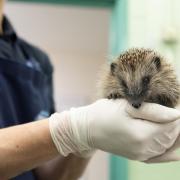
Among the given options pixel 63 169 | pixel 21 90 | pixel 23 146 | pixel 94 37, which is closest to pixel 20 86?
pixel 21 90

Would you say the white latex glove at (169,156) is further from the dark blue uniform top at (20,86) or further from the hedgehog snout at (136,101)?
the dark blue uniform top at (20,86)

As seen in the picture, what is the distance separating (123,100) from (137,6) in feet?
2.71

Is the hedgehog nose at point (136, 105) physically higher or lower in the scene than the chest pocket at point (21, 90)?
higher

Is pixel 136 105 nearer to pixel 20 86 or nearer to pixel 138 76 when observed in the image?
pixel 138 76

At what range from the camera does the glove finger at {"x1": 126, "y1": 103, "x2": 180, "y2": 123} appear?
1043 mm

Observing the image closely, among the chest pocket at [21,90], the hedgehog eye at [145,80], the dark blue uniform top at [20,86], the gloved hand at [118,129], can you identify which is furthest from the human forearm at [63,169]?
the hedgehog eye at [145,80]

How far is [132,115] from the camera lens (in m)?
1.09

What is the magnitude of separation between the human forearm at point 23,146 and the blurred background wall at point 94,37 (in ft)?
1.70

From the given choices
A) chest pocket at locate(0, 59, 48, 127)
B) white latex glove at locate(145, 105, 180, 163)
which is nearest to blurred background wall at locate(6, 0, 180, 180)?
white latex glove at locate(145, 105, 180, 163)

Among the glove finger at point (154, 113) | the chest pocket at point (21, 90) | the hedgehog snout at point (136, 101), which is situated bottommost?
the chest pocket at point (21, 90)

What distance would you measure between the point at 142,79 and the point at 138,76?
0.03m

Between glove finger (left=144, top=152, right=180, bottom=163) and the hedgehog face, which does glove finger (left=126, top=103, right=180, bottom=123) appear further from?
glove finger (left=144, top=152, right=180, bottom=163)

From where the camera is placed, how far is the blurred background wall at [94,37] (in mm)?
1669

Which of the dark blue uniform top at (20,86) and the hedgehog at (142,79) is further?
the dark blue uniform top at (20,86)
